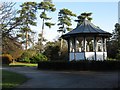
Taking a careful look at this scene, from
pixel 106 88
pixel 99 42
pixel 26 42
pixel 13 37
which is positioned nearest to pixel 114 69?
pixel 99 42

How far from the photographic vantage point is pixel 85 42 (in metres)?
34.5

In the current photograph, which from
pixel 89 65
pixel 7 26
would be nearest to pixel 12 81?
pixel 7 26

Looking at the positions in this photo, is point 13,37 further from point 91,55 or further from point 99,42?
point 99,42

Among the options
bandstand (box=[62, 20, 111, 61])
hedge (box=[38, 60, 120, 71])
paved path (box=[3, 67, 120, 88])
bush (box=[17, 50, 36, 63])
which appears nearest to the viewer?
paved path (box=[3, 67, 120, 88])

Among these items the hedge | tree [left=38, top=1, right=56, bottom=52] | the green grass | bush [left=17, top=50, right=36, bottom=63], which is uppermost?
tree [left=38, top=1, right=56, bottom=52]

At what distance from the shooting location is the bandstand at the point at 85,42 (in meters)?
34.4

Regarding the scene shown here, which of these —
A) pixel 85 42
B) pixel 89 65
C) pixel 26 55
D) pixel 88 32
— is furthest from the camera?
pixel 26 55

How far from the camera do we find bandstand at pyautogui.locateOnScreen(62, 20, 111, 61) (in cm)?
3440

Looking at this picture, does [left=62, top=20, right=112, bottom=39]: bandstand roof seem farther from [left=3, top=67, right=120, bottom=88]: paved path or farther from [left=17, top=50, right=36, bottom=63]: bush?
[left=17, top=50, right=36, bottom=63]: bush

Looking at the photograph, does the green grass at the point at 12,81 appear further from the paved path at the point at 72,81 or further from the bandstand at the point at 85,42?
the bandstand at the point at 85,42

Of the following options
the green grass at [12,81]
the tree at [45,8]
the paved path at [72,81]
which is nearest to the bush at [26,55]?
the tree at [45,8]

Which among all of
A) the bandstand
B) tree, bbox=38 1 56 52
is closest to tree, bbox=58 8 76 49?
tree, bbox=38 1 56 52

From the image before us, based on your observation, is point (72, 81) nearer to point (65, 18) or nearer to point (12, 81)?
A: point (12, 81)

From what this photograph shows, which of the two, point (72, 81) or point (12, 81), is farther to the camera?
point (72, 81)
